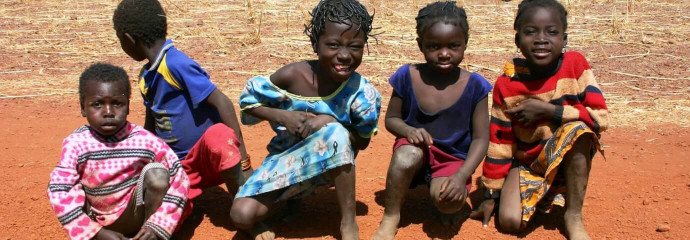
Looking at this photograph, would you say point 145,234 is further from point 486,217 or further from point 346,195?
point 486,217

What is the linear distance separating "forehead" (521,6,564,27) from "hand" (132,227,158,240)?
209 cm

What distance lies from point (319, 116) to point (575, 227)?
1.39 metres

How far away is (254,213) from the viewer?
323cm

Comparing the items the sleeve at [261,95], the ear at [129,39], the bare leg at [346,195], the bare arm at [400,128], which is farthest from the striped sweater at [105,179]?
the bare arm at [400,128]

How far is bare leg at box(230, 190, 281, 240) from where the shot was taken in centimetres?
322

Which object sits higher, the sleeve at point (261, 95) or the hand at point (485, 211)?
the sleeve at point (261, 95)

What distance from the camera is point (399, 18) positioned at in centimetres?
1013

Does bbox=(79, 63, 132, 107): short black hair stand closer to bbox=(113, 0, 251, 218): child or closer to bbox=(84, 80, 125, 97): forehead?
bbox=(84, 80, 125, 97): forehead

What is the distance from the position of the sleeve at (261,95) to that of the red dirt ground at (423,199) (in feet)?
2.25

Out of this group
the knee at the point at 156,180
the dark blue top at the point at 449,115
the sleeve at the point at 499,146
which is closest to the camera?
the knee at the point at 156,180

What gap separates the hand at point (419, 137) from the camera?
10.5 feet

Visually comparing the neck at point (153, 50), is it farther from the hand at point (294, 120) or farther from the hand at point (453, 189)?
the hand at point (453, 189)

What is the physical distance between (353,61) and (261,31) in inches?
245

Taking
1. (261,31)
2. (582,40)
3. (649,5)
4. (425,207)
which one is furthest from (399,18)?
(425,207)
